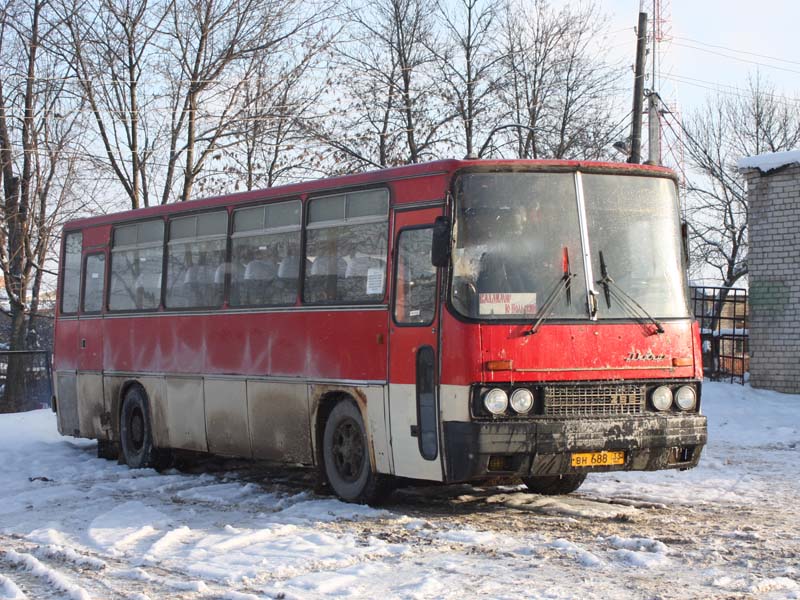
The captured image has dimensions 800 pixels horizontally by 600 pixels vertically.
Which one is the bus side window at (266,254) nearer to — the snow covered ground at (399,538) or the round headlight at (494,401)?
the snow covered ground at (399,538)

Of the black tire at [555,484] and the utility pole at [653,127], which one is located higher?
the utility pole at [653,127]

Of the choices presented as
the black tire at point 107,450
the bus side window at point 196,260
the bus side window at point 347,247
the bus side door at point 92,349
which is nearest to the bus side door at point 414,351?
the bus side window at point 347,247

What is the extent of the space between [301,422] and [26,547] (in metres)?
3.19

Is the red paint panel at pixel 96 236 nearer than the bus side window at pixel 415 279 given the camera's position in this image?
No

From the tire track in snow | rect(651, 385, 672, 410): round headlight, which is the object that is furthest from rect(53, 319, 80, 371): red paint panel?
rect(651, 385, 672, 410): round headlight

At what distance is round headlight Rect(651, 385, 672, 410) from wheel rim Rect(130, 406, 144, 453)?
278 inches

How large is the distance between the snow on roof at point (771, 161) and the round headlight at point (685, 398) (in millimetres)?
12275

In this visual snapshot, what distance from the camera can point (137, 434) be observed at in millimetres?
15031

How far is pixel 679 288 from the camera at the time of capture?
10.4 metres

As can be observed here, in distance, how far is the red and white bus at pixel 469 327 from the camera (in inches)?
380

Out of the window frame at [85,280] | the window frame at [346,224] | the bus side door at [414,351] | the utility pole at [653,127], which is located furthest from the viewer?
the utility pole at [653,127]

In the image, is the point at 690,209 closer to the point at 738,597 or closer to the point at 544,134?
the point at 544,134

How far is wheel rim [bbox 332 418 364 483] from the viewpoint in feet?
36.2

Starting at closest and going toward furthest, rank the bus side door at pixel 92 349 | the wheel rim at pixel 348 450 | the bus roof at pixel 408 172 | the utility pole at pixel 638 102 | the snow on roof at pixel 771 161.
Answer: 1. the bus roof at pixel 408 172
2. the wheel rim at pixel 348 450
3. the bus side door at pixel 92 349
4. the snow on roof at pixel 771 161
5. the utility pole at pixel 638 102
